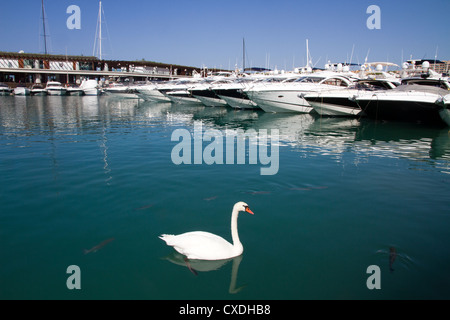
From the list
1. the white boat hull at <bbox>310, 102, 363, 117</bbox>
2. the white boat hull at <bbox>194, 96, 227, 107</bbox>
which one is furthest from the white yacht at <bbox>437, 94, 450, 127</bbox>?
the white boat hull at <bbox>194, 96, 227, 107</bbox>

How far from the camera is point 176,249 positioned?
5.45m

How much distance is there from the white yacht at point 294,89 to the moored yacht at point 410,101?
374 centimetres

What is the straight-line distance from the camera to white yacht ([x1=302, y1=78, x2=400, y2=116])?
24.9m

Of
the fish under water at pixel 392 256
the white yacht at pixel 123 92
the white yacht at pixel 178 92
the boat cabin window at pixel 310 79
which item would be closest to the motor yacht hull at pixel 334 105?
the boat cabin window at pixel 310 79

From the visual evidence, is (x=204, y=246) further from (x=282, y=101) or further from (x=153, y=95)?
(x=153, y=95)

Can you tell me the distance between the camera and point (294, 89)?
91.4 feet

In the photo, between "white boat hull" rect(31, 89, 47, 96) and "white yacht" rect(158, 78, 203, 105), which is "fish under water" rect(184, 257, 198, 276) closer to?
"white yacht" rect(158, 78, 203, 105)

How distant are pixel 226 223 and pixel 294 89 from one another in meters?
23.2

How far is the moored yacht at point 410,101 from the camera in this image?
2027cm

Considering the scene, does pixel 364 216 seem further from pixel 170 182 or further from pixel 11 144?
pixel 11 144

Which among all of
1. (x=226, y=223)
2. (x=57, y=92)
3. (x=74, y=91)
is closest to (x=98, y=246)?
(x=226, y=223)
